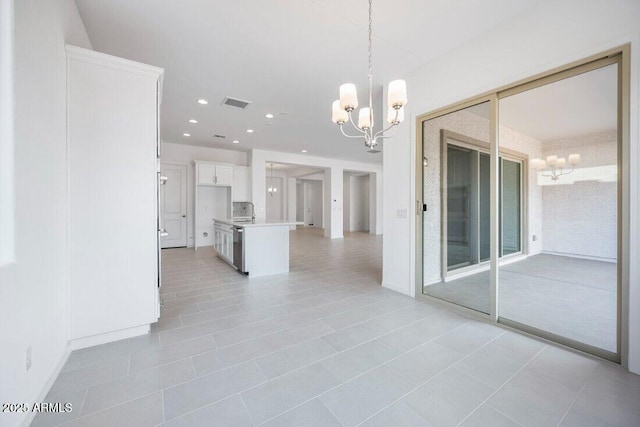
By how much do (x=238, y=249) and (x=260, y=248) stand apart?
0.45 metres

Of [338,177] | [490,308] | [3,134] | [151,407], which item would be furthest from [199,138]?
[490,308]

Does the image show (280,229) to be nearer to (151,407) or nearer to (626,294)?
(151,407)

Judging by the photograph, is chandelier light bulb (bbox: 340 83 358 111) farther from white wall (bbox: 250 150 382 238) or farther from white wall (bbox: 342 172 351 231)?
white wall (bbox: 342 172 351 231)

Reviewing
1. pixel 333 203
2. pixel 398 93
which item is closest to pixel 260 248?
pixel 398 93

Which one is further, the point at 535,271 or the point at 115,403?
the point at 535,271

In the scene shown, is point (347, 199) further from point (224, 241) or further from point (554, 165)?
point (554, 165)

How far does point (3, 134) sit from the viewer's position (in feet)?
3.91

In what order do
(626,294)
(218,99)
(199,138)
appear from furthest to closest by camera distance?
(199,138) → (218,99) → (626,294)

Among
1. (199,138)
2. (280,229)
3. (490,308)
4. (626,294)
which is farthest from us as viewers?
(199,138)

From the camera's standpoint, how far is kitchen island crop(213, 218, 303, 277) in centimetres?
429

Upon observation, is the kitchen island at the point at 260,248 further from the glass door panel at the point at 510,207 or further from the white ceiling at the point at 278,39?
the glass door panel at the point at 510,207

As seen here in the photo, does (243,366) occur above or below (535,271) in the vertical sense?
below

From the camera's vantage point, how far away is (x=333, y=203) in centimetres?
935

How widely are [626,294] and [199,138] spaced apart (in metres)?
7.65
